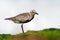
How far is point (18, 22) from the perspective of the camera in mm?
5633

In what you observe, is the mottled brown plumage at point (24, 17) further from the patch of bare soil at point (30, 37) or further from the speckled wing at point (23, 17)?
the patch of bare soil at point (30, 37)

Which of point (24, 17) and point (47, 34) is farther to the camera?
point (47, 34)

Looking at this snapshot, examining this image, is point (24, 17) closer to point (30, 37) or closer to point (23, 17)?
point (23, 17)

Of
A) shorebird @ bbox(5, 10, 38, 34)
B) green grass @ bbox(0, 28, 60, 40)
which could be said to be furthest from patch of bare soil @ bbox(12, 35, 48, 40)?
shorebird @ bbox(5, 10, 38, 34)

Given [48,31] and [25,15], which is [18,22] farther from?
[48,31]

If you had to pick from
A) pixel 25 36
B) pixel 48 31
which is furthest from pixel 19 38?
pixel 48 31

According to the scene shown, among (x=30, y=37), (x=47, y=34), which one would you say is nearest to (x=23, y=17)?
(x=30, y=37)

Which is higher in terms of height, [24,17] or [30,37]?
[24,17]

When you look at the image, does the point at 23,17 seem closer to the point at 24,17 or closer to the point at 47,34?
the point at 24,17

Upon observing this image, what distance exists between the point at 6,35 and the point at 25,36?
361 millimetres

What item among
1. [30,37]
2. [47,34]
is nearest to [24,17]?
[30,37]

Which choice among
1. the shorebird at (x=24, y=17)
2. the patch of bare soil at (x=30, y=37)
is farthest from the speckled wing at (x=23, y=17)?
the patch of bare soil at (x=30, y=37)

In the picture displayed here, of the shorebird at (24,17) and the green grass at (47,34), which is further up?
the shorebird at (24,17)

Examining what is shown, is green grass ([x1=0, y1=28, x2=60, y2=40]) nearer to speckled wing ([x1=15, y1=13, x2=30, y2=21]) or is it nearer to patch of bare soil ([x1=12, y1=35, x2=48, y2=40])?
patch of bare soil ([x1=12, y1=35, x2=48, y2=40])
